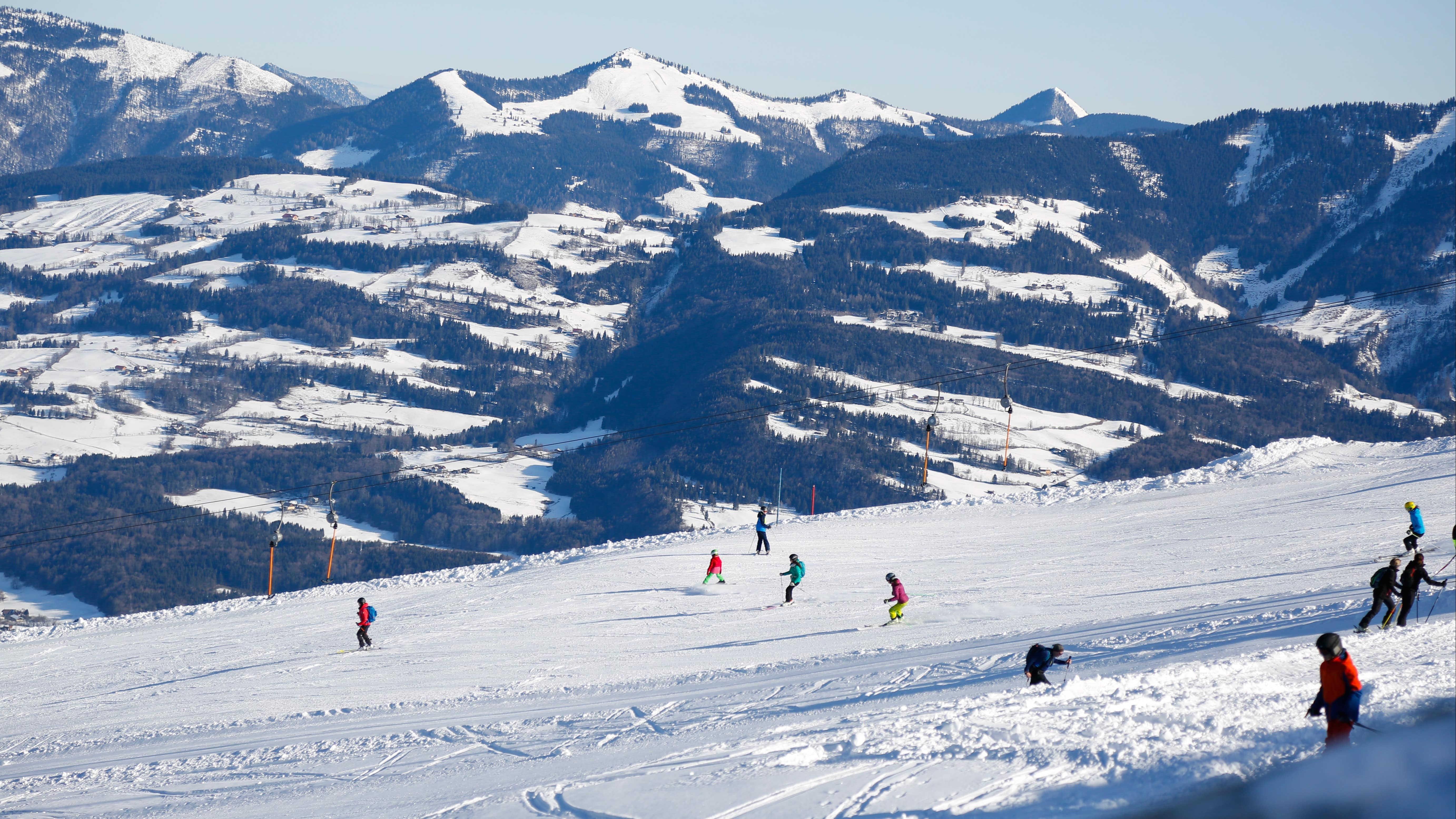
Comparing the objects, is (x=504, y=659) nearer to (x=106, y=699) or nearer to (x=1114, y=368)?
(x=106, y=699)

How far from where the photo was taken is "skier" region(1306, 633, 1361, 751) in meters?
Result: 7.87

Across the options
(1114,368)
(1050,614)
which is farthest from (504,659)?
(1114,368)

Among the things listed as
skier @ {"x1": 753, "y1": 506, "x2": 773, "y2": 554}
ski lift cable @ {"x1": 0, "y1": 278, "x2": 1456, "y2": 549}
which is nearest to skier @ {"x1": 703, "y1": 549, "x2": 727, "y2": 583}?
skier @ {"x1": 753, "y1": 506, "x2": 773, "y2": 554}

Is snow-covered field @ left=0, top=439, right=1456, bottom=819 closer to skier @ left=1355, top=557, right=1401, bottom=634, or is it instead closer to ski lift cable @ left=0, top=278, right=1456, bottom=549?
skier @ left=1355, top=557, right=1401, bottom=634

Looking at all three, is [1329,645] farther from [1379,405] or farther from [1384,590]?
[1379,405]

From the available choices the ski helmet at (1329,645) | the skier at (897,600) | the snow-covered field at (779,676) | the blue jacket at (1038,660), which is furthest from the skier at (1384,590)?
the skier at (897,600)

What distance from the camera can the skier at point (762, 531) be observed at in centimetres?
3225

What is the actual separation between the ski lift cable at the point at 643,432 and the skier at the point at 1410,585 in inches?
4003

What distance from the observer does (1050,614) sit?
71.9 feet

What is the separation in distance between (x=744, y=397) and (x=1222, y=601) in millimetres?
143954

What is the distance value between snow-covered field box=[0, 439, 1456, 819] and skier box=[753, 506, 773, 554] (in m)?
0.48

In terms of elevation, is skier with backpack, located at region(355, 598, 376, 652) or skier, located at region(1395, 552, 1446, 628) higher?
skier, located at region(1395, 552, 1446, 628)

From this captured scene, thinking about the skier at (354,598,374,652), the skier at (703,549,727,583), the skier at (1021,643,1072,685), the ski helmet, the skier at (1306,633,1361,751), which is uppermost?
the ski helmet

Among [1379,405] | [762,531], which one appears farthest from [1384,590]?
[1379,405]
